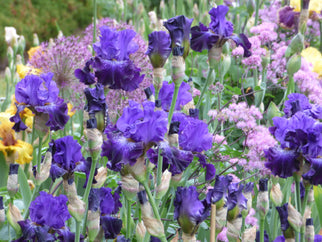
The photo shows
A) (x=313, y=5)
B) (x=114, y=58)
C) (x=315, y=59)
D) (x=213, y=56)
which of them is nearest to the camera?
(x=114, y=58)

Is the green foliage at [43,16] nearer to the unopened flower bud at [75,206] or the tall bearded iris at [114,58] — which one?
the tall bearded iris at [114,58]

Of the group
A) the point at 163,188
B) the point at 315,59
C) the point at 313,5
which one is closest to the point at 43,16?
the point at 313,5

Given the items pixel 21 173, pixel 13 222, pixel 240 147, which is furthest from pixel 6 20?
pixel 13 222

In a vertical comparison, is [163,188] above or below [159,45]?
below

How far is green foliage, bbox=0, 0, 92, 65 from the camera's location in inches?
278

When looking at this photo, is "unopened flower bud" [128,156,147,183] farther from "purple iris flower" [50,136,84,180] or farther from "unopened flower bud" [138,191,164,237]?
"purple iris flower" [50,136,84,180]

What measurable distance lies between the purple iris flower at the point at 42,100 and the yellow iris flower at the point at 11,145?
519 mm

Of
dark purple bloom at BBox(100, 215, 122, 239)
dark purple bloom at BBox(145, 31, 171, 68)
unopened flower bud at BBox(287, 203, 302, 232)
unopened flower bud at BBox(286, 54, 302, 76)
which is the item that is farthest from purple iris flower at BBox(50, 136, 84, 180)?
unopened flower bud at BBox(286, 54, 302, 76)

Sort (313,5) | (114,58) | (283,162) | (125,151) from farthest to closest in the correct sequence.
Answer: (313,5), (114,58), (283,162), (125,151)

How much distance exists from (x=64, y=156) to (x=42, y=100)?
21 cm

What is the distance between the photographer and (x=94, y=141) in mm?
813

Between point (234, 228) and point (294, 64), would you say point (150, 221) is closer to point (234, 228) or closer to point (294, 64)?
point (234, 228)

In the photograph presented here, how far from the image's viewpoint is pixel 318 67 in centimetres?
214

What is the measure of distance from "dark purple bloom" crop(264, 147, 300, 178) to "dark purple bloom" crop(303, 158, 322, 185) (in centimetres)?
3
